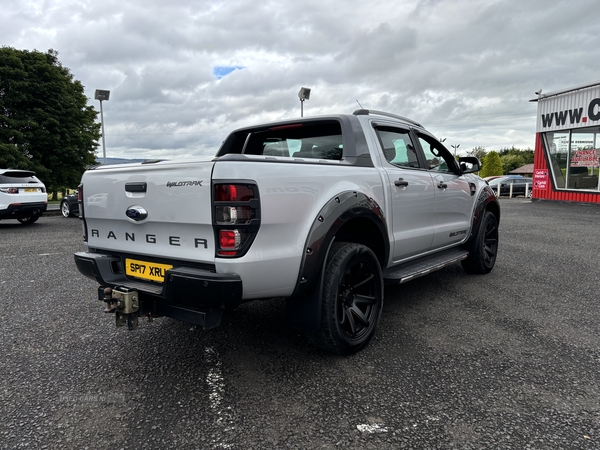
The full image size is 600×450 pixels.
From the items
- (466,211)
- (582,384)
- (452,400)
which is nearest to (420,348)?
(452,400)

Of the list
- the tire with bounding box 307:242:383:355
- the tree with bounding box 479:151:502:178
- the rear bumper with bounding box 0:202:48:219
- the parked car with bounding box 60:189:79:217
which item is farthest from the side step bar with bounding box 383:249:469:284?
the tree with bounding box 479:151:502:178

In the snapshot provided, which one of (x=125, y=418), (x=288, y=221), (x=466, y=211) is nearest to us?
(x=125, y=418)

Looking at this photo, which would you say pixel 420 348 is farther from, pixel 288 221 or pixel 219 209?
pixel 219 209

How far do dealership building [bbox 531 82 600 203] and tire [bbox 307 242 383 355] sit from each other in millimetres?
17400

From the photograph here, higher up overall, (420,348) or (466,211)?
(466,211)

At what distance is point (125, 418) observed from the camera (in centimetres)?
233

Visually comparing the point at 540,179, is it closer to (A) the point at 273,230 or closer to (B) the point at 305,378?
(B) the point at 305,378

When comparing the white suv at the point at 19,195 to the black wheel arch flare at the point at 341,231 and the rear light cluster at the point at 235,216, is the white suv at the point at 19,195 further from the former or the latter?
the rear light cluster at the point at 235,216

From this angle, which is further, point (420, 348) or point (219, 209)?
point (420, 348)

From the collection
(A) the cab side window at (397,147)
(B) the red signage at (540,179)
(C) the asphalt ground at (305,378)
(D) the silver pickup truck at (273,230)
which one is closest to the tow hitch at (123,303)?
(D) the silver pickup truck at (273,230)

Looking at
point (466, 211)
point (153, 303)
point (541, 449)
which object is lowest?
point (541, 449)

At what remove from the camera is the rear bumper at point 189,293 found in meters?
2.37

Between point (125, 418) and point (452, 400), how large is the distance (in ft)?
6.08

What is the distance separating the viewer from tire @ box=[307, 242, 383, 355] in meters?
2.82
